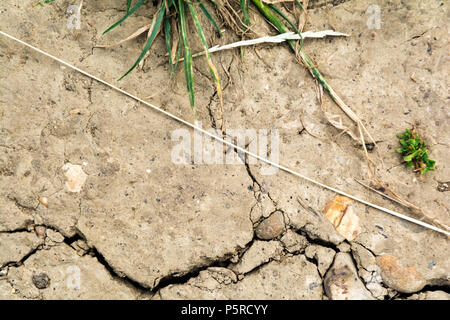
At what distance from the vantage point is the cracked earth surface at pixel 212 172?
7.20ft

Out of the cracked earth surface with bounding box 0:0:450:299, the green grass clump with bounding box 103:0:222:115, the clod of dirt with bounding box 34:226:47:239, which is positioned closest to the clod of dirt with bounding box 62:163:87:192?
the cracked earth surface with bounding box 0:0:450:299

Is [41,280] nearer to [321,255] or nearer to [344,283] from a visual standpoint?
[321,255]

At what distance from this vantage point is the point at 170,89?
90.1 inches

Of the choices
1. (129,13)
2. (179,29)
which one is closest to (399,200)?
(179,29)

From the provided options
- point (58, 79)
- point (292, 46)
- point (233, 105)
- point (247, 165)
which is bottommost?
point (247, 165)

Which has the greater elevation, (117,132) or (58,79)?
(58,79)

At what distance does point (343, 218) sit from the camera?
7.31 feet

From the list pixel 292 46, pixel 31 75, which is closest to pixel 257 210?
pixel 292 46

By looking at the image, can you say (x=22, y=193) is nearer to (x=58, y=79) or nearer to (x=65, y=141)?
(x=65, y=141)

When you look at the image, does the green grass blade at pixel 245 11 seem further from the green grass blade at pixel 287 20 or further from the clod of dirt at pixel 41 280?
the clod of dirt at pixel 41 280

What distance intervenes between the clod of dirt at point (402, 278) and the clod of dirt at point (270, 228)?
0.67 m

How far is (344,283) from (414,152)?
874mm

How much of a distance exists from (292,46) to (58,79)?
4.75ft

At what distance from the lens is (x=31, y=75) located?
7.40 feet
